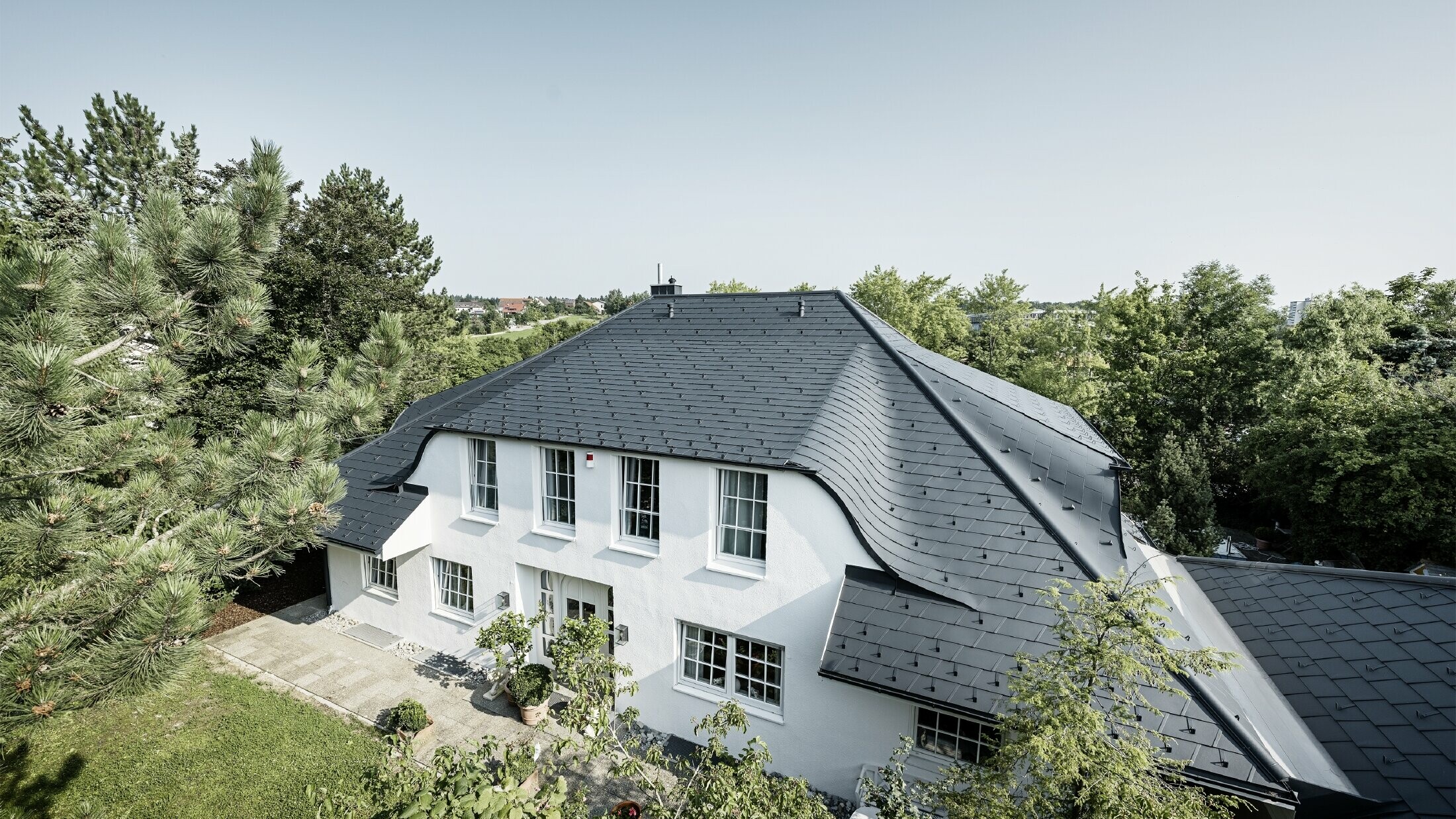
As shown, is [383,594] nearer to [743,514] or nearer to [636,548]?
[636,548]

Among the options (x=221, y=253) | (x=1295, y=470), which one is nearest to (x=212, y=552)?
(x=221, y=253)

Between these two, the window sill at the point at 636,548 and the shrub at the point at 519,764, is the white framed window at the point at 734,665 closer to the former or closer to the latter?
the window sill at the point at 636,548

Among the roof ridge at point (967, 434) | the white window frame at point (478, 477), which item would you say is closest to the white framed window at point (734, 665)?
the roof ridge at point (967, 434)

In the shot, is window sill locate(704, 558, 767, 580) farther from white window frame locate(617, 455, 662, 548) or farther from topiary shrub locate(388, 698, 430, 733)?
topiary shrub locate(388, 698, 430, 733)

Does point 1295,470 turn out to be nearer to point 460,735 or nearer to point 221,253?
point 460,735

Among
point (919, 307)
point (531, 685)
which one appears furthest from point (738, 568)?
point (919, 307)

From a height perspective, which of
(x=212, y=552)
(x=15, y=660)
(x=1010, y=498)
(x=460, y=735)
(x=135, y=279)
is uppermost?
(x=135, y=279)
